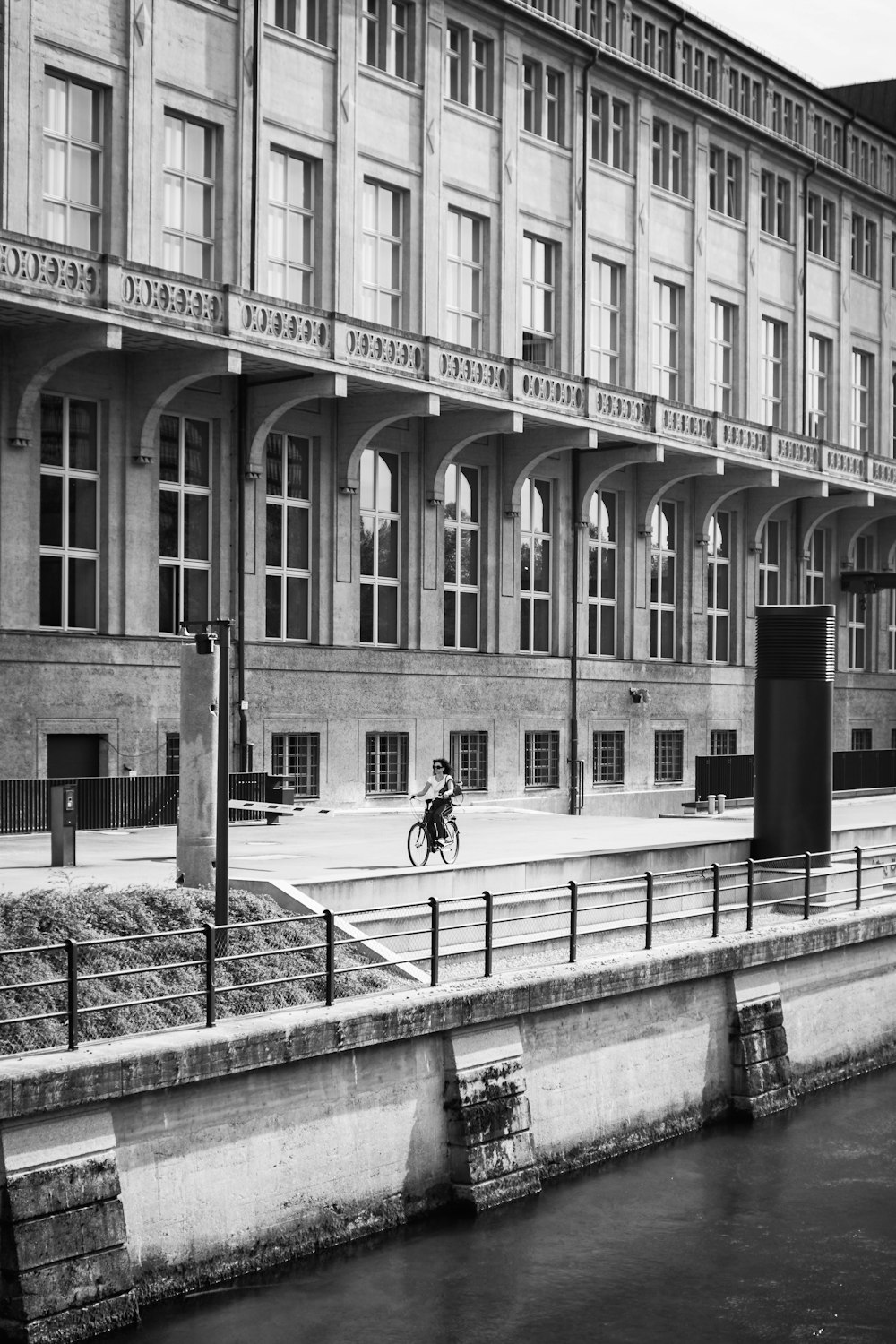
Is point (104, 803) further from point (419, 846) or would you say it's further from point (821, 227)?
point (821, 227)

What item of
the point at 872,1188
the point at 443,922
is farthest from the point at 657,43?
the point at 872,1188

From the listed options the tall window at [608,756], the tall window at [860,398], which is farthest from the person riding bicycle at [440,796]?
the tall window at [860,398]

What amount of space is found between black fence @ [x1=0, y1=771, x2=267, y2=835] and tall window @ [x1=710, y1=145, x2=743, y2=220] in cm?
2582

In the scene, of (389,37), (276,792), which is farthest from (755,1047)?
(389,37)

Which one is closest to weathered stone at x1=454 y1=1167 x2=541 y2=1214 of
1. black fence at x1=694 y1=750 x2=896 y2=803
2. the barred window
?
black fence at x1=694 y1=750 x2=896 y2=803

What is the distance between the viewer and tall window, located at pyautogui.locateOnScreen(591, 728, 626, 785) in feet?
152

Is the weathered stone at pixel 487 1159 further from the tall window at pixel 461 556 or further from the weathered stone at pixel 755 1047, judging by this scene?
the tall window at pixel 461 556

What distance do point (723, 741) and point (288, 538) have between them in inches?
695

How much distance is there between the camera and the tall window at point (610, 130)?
153ft

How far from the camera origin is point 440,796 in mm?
27219

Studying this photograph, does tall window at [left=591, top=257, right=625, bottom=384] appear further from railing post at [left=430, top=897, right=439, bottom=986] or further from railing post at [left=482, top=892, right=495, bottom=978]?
railing post at [left=430, top=897, right=439, bottom=986]

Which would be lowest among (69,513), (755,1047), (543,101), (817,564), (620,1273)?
(620,1273)

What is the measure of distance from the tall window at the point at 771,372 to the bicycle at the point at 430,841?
29503 millimetres

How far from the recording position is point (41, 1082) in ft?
42.7
